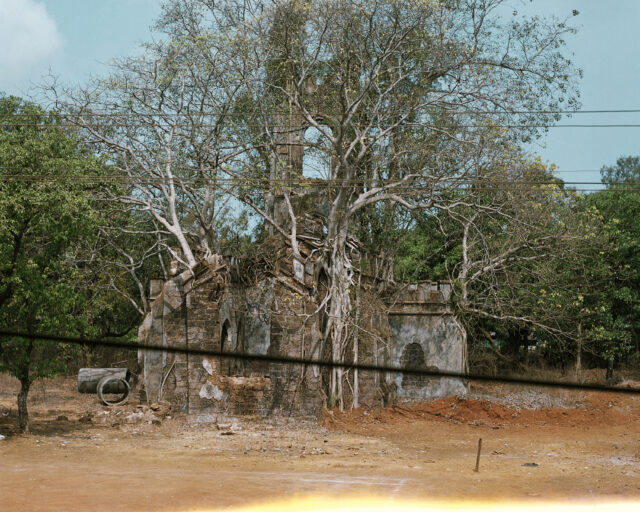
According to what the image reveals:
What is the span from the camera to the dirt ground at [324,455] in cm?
1076

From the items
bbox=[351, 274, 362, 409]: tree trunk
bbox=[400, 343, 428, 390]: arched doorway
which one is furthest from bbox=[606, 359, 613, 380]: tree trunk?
bbox=[351, 274, 362, 409]: tree trunk

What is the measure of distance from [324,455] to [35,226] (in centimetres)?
737

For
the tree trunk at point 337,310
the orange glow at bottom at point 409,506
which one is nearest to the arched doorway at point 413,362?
the tree trunk at point 337,310

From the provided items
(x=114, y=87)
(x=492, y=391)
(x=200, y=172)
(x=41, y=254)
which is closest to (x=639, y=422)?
(x=492, y=391)

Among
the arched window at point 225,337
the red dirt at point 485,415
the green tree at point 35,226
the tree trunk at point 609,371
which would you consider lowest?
the red dirt at point 485,415

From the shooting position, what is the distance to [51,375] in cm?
1571

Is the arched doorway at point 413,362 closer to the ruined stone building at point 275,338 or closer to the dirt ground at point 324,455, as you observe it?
the ruined stone building at point 275,338

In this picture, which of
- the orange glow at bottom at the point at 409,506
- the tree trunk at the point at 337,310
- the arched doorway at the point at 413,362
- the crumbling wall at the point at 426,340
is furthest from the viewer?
the arched doorway at the point at 413,362

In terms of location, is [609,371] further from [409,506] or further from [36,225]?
[36,225]

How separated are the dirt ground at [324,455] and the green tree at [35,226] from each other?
2010 mm

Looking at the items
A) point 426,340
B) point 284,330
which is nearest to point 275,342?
point 284,330

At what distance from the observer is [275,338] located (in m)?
18.0

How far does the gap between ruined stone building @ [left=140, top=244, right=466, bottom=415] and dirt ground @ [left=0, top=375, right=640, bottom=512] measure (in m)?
0.63

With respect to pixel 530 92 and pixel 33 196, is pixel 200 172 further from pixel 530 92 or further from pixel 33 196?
pixel 530 92
